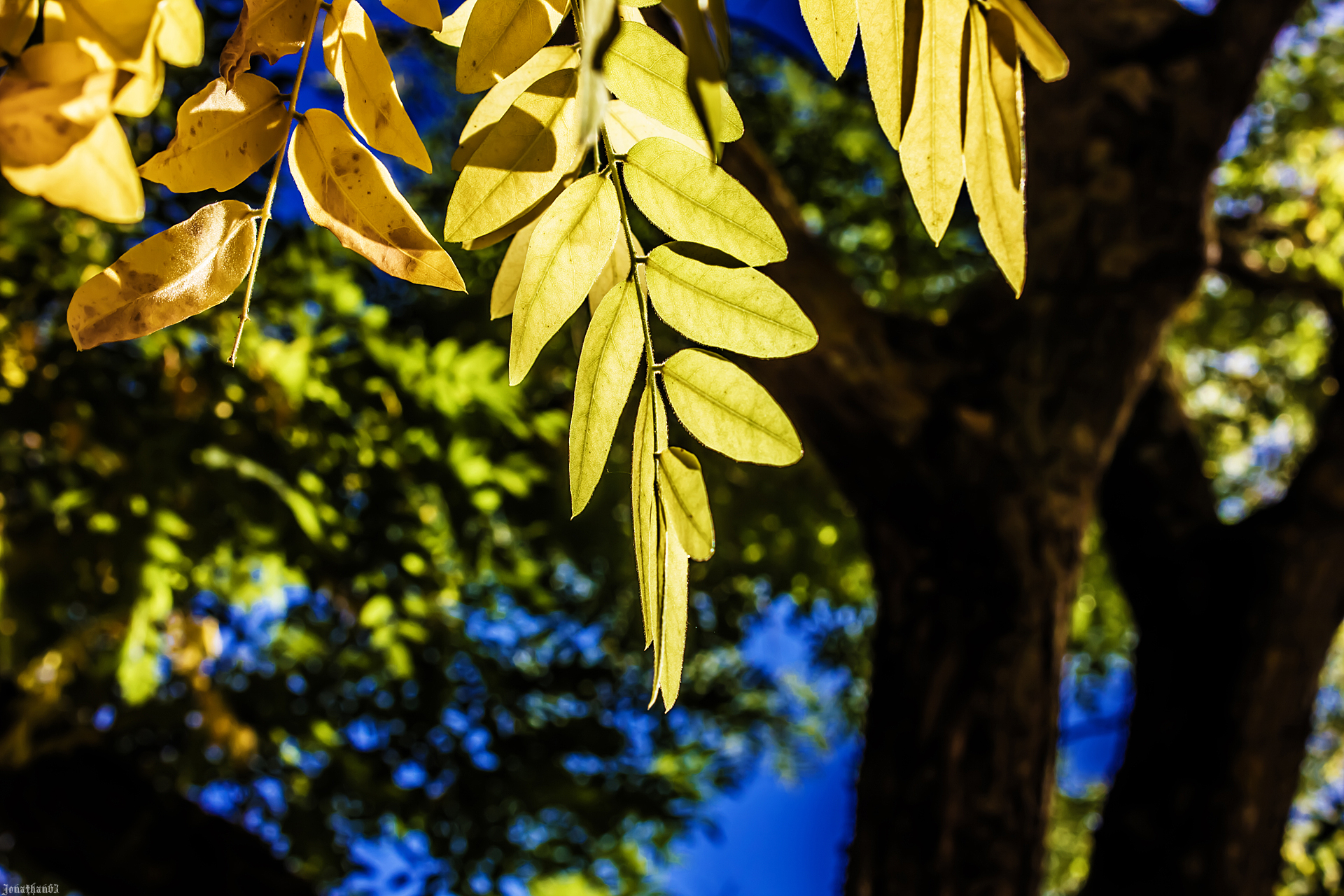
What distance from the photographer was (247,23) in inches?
14.3

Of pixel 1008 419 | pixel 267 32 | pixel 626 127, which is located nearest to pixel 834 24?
pixel 626 127

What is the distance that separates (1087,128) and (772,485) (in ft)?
4.77

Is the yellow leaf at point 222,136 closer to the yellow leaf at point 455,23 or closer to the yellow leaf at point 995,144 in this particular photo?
the yellow leaf at point 455,23

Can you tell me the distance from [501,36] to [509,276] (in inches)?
5.5

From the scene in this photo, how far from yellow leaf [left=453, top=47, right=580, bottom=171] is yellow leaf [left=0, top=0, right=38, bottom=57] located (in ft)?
0.53

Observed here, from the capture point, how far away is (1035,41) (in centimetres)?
37

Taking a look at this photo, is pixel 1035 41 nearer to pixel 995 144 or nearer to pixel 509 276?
pixel 995 144

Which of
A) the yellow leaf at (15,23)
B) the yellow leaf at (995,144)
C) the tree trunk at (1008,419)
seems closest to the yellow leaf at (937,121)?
the yellow leaf at (995,144)

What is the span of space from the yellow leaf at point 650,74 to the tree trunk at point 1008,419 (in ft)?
4.29

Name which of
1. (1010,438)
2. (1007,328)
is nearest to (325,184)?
(1010,438)

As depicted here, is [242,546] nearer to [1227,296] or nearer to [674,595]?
[674,595]

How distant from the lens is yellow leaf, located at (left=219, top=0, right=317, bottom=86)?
0.36m

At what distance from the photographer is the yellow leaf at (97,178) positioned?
243 mm

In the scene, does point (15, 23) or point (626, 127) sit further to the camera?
point (626, 127)
